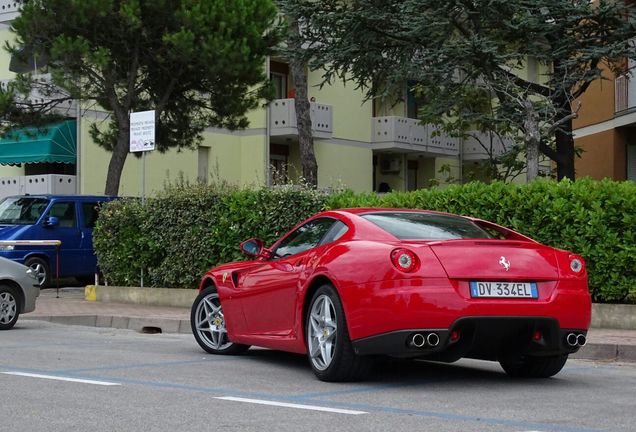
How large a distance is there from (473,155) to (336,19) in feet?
69.1

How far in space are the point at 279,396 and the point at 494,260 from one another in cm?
186

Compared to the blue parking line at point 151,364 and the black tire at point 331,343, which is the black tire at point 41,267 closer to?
the blue parking line at point 151,364

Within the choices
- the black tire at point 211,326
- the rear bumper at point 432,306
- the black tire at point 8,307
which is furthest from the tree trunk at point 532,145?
the rear bumper at point 432,306

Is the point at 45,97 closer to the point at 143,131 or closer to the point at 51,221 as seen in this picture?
the point at 51,221

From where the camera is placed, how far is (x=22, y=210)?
70.9ft

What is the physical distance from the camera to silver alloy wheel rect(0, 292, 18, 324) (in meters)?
14.0

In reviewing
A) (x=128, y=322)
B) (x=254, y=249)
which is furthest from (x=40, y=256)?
(x=254, y=249)

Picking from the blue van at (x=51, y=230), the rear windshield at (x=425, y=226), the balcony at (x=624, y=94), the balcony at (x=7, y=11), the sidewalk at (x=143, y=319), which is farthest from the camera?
the balcony at (x=7, y=11)

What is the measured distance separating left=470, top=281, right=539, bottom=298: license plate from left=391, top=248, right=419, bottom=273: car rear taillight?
17.6 inches

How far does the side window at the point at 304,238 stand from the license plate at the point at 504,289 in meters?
1.68

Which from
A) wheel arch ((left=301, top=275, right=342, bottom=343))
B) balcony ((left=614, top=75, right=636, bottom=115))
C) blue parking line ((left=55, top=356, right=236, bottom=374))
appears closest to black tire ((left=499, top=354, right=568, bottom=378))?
wheel arch ((left=301, top=275, right=342, bottom=343))

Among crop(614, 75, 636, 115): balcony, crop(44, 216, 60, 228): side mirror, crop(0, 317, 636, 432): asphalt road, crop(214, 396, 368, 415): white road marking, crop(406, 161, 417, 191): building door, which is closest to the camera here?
crop(0, 317, 636, 432): asphalt road

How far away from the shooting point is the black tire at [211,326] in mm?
10500

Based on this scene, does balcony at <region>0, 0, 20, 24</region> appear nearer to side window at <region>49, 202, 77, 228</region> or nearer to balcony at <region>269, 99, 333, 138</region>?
balcony at <region>269, 99, 333, 138</region>
